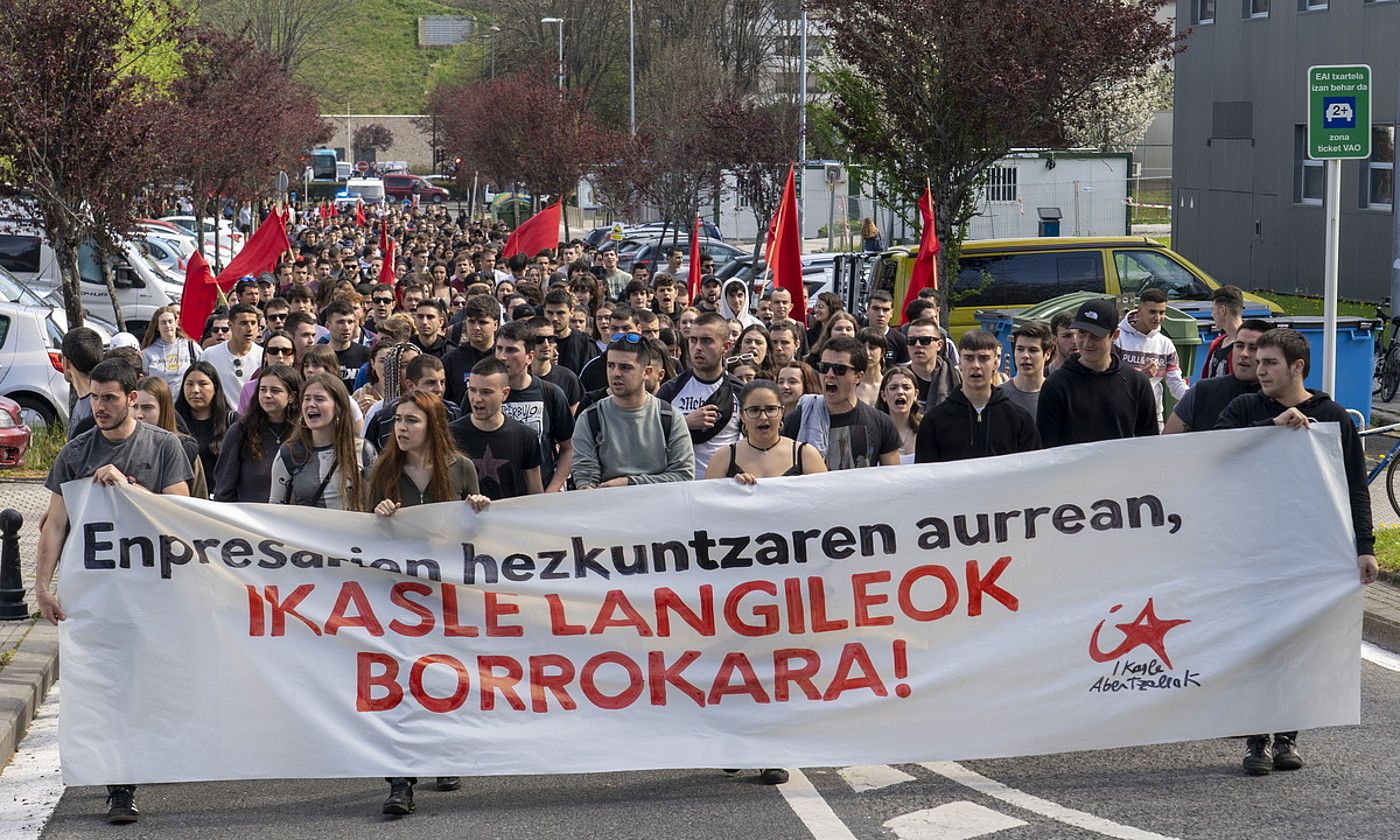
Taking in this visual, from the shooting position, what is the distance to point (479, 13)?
102 meters

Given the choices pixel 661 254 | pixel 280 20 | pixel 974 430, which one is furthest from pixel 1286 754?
pixel 280 20

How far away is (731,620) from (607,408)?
1515mm

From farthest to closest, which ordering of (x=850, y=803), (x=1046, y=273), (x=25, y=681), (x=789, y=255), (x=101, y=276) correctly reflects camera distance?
(x=101, y=276), (x=1046, y=273), (x=789, y=255), (x=25, y=681), (x=850, y=803)

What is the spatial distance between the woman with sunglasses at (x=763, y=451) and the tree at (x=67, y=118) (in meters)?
12.0

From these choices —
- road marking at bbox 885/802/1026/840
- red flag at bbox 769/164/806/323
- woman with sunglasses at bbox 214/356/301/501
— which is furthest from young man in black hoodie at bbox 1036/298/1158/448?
red flag at bbox 769/164/806/323

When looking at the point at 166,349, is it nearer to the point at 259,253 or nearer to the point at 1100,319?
the point at 1100,319

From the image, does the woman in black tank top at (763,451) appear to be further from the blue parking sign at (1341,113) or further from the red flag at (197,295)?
the red flag at (197,295)

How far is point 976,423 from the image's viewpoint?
851 cm

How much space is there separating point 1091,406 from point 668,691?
Result: 2905mm

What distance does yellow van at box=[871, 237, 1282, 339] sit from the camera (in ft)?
63.2

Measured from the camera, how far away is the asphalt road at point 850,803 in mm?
6543

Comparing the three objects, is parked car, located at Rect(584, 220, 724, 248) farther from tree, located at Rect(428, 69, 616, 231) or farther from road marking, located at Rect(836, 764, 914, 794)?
road marking, located at Rect(836, 764, 914, 794)

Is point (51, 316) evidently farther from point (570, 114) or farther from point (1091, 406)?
point (570, 114)

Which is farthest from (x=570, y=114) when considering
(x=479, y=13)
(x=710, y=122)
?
(x=479, y=13)
